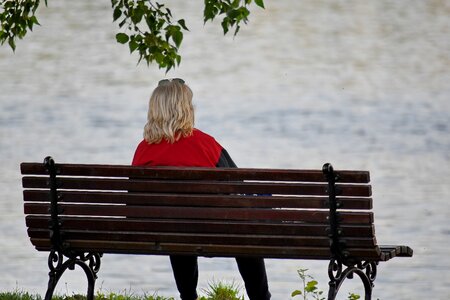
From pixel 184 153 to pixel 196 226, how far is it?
46 centimetres

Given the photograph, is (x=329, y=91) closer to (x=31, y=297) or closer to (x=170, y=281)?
(x=170, y=281)

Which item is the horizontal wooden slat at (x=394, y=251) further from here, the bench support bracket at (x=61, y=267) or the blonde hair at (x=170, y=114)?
the bench support bracket at (x=61, y=267)

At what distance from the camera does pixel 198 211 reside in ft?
17.7

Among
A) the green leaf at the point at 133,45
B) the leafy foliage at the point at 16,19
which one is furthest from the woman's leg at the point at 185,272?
the leafy foliage at the point at 16,19

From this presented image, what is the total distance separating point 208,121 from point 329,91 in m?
2.69

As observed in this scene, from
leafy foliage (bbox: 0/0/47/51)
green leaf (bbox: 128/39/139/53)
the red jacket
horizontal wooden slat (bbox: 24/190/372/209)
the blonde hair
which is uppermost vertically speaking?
leafy foliage (bbox: 0/0/47/51)

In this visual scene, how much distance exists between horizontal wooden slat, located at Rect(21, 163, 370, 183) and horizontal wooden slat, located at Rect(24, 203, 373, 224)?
13 cm

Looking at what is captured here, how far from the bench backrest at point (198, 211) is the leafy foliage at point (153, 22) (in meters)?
0.76

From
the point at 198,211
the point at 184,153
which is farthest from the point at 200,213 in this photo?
the point at 184,153

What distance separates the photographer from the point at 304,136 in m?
14.3

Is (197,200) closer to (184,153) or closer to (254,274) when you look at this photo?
(184,153)

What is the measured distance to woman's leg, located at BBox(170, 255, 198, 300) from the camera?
5.92 metres

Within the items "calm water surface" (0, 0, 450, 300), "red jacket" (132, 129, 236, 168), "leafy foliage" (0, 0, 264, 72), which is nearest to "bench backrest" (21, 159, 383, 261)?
"red jacket" (132, 129, 236, 168)

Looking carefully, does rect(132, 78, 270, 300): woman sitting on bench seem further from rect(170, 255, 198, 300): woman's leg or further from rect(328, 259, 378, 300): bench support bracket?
rect(328, 259, 378, 300): bench support bracket
